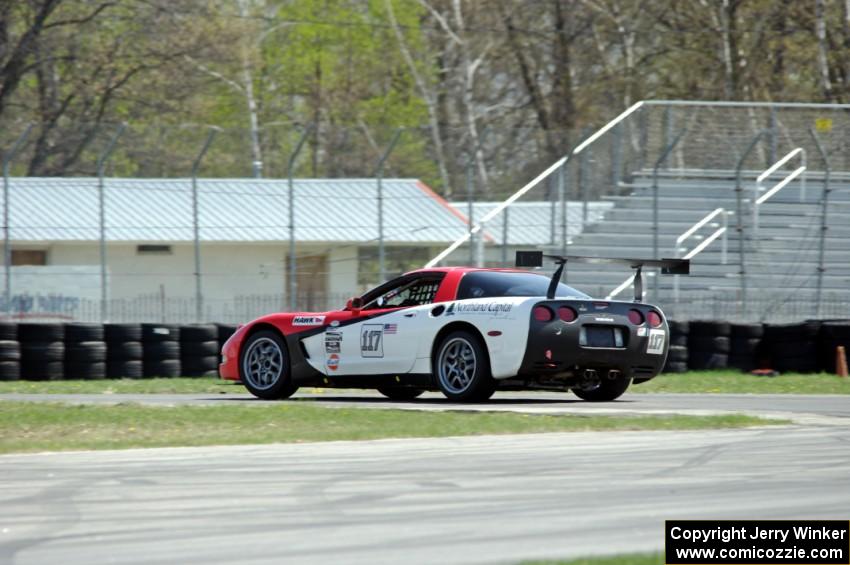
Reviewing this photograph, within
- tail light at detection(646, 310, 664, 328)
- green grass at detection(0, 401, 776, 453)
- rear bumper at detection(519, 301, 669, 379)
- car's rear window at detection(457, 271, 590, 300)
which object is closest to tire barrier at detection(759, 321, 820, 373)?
tail light at detection(646, 310, 664, 328)

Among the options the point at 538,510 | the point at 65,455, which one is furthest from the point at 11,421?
the point at 538,510

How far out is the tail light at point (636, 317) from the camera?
12352 millimetres

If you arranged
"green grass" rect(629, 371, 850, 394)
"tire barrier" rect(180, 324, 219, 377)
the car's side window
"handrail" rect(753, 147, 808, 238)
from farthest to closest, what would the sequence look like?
"handrail" rect(753, 147, 808, 238)
"tire barrier" rect(180, 324, 219, 377)
"green grass" rect(629, 371, 850, 394)
the car's side window

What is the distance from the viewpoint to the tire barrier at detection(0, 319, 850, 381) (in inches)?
688

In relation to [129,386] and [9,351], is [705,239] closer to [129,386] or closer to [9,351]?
[129,386]

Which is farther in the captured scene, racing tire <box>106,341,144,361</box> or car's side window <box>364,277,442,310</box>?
racing tire <box>106,341,144,361</box>

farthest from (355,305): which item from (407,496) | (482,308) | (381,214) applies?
(381,214)

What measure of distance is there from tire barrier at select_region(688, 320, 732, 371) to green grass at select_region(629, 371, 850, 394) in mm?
123

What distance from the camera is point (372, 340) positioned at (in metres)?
13.0

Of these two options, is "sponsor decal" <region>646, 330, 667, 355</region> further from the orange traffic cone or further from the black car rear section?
the orange traffic cone

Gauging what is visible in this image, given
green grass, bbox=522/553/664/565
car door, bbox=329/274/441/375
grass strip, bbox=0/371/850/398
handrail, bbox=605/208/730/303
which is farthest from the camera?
handrail, bbox=605/208/730/303

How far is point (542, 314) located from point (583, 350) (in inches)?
17.7

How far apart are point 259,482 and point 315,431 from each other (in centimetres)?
253

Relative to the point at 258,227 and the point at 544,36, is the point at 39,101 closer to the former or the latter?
the point at 544,36
